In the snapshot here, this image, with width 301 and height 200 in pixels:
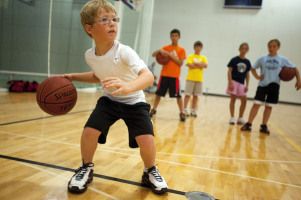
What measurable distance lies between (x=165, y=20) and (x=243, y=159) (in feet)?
36.5

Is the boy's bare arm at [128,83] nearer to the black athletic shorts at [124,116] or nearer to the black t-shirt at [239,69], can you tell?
the black athletic shorts at [124,116]

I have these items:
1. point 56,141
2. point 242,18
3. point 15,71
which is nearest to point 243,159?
point 56,141

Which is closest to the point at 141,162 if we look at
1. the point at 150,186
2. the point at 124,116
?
the point at 150,186

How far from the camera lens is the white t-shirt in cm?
172

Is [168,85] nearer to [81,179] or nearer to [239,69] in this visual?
[239,69]

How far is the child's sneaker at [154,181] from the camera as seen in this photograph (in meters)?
1.72

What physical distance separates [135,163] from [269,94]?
114 inches

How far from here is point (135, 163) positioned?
7.44 ft

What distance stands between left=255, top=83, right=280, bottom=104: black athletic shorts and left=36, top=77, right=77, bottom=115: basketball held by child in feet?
10.8

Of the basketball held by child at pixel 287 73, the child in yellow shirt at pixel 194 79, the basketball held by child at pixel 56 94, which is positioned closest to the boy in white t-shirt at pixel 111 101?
the basketball held by child at pixel 56 94

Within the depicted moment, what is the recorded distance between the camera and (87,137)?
1.77 metres

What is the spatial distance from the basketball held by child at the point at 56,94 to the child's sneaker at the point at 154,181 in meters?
0.72

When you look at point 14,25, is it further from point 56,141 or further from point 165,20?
point 165,20

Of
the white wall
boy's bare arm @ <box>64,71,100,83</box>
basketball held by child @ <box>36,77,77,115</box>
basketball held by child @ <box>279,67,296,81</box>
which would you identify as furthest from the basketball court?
the white wall
